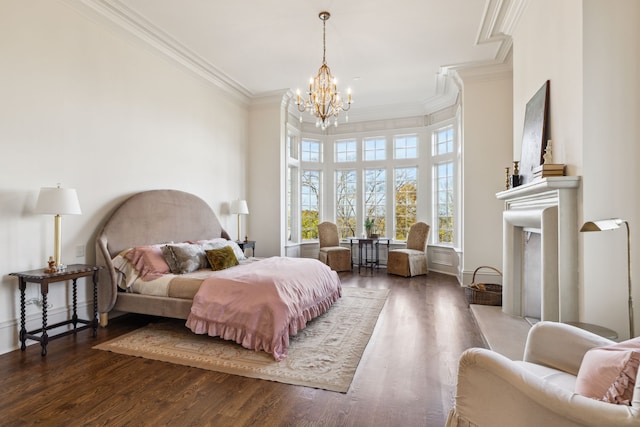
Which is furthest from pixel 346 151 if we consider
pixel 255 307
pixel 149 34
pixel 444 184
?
pixel 255 307

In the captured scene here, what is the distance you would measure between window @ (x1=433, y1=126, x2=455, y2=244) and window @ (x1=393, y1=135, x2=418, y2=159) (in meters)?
0.45

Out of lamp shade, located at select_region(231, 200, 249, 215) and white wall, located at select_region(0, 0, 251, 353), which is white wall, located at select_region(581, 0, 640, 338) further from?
lamp shade, located at select_region(231, 200, 249, 215)

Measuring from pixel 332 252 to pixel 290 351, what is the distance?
4061 millimetres

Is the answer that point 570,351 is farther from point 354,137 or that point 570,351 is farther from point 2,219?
point 354,137

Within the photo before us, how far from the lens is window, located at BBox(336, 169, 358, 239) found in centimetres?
796

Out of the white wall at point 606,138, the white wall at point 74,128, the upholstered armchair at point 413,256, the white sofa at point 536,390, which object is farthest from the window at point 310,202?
the white sofa at point 536,390

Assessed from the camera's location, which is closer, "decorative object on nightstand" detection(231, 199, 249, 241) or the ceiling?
the ceiling

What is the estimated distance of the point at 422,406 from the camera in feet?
6.96

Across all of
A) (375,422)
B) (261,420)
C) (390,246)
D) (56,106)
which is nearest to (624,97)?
(375,422)

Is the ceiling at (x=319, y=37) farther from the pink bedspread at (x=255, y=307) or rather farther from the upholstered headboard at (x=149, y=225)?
the pink bedspread at (x=255, y=307)

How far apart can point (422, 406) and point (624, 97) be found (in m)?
2.46

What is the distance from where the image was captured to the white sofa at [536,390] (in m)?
1.10

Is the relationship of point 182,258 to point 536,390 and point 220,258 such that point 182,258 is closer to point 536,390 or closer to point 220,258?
point 220,258

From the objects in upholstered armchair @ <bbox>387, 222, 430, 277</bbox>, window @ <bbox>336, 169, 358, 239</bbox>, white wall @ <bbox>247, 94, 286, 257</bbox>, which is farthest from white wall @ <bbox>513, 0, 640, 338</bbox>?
window @ <bbox>336, 169, 358, 239</bbox>
